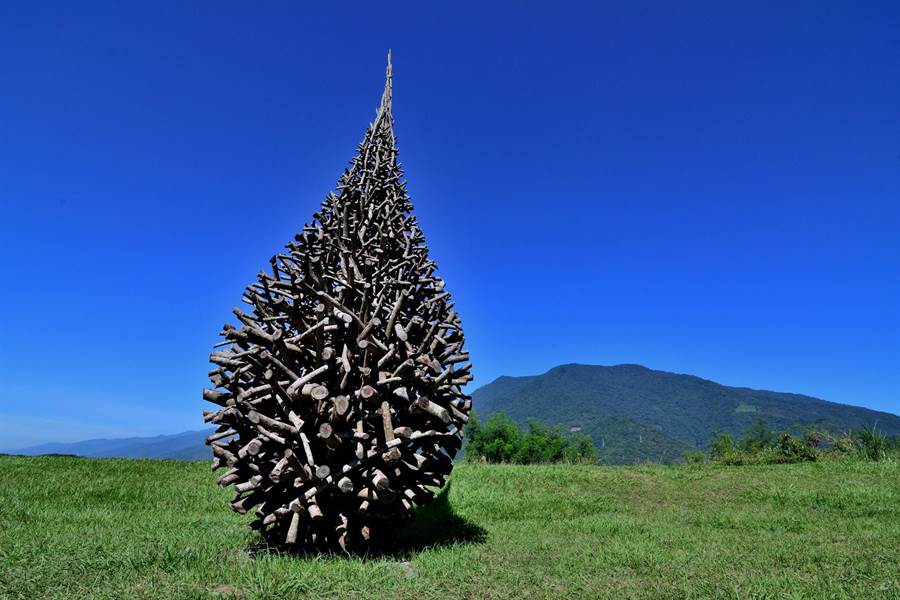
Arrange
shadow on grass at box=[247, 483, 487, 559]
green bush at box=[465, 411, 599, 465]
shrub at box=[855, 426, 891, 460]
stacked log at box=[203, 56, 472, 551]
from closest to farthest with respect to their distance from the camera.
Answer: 1. stacked log at box=[203, 56, 472, 551]
2. shadow on grass at box=[247, 483, 487, 559]
3. shrub at box=[855, 426, 891, 460]
4. green bush at box=[465, 411, 599, 465]

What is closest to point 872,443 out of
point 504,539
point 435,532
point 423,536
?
point 504,539

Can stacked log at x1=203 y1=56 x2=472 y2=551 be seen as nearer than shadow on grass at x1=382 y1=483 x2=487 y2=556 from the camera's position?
Yes

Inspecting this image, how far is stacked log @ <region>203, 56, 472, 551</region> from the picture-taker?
523cm

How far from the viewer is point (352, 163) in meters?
8.91

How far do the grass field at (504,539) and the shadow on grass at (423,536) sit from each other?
77mm

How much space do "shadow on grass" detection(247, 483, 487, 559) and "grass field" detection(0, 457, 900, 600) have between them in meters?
0.08

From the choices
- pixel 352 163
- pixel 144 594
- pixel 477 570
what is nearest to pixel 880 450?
pixel 477 570

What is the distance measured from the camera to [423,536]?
7387mm

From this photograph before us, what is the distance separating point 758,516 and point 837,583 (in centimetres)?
542

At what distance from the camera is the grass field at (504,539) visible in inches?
181

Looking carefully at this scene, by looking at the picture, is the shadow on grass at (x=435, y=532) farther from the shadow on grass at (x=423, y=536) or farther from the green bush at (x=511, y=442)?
the green bush at (x=511, y=442)

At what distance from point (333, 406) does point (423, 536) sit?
346cm

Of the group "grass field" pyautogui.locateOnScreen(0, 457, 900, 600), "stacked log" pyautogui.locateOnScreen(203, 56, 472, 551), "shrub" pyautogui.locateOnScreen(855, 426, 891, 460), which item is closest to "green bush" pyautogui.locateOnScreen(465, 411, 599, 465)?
"shrub" pyautogui.locateOnScreen(855, 426, 891, 460)

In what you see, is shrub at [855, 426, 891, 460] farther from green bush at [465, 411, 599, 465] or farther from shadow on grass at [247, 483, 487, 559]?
green bush at [465, 411, 599, 465]
